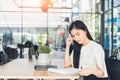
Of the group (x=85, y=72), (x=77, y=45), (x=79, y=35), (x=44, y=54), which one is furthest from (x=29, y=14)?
(x=85, y=72)

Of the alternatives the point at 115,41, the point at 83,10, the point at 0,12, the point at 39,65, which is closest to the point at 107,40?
the point at 115,41

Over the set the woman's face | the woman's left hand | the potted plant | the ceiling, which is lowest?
the woman's left hand

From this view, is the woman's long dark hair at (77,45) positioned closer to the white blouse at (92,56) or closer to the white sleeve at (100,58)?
the white blouse at (92,56)

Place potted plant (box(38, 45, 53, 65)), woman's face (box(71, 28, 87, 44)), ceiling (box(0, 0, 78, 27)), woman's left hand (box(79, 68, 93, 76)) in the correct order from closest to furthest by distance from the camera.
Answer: woman's left hand (box(79, 68, 93, 76)) < woman's face (box(71, 28, 87, 44)) < potted plant (box(38, 45, 53, 65)) < ceiling (box(0, 0, 78, 27))

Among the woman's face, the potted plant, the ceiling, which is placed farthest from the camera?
the ceiling

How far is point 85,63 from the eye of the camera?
102 inches

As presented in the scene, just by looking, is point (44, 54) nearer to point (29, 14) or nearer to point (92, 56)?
point (92, 56)

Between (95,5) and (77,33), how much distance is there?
871 cm

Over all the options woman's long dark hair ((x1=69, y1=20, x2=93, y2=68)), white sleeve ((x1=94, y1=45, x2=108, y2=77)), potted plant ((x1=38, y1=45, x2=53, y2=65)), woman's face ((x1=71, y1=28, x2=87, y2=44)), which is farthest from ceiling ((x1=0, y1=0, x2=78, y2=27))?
white sleeve ((x1=94, y1=45, x2=108, y2=77))

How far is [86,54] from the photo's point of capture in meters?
2.59

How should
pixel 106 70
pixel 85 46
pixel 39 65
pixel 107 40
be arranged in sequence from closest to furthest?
pixel 106 70 → pixel 85 46 → pixel 39 65 → pixel 107 40

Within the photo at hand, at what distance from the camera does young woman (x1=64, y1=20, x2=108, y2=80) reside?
2.41 metres

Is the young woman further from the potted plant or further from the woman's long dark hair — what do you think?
the potted plant

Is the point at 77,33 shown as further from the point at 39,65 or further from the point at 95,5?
the point at 95,5
